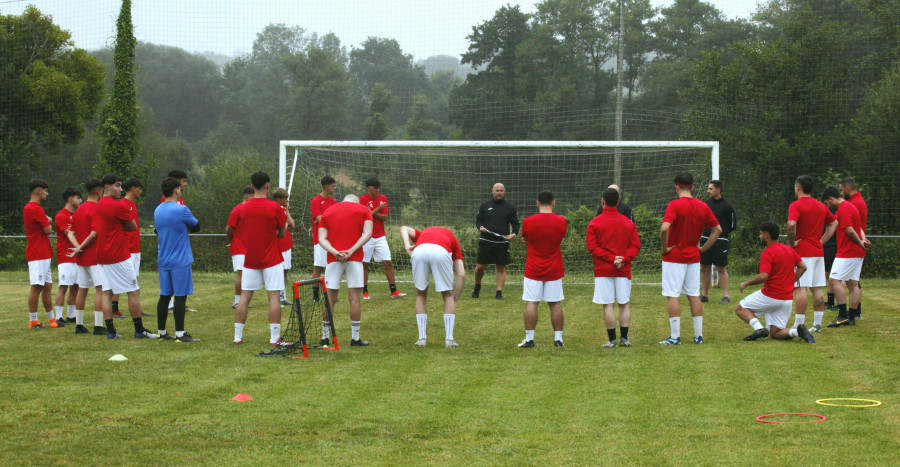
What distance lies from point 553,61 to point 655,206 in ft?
41.7

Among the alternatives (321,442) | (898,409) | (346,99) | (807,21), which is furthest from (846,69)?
(321,442)

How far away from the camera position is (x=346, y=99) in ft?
97.1

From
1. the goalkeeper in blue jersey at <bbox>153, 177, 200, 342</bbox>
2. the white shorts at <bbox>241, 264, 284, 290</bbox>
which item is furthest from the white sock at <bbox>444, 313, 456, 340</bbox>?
the goalkeeper in blue jersey at <bbox>153, 177, 200, 342</bbox>

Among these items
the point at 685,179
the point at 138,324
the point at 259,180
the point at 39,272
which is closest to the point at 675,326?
the point at 685,179

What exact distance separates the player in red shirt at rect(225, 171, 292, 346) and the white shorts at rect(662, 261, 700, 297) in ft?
14.2

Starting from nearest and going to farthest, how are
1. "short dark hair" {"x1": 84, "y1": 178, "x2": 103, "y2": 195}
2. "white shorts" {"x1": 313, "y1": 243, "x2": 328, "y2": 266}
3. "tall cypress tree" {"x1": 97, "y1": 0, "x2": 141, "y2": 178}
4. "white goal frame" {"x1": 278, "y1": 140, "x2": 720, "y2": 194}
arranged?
1. "short dark hair" {"x1": 84, "y1": 178, "x2": 103, "y2": 195}
2. "white shorts" {"x1": 313, "y1": 243, "x2": 328, "y2": 266}
3. "white goal frame" {"x1": 278, "y1": 140, "x2": 720, "y2": 194}
4. "tall cypress tree" {"x1": 97, "y1": 0, "x2": 141, "y2": 178}

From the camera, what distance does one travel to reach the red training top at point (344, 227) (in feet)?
29.1

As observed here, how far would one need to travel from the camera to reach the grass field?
486 centimetres

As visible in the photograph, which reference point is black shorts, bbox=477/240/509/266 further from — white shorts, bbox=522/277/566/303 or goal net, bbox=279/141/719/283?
white shorts, bbox=522/277/566/303

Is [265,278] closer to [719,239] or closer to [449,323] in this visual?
[449,323]

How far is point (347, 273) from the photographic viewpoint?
8.95 m

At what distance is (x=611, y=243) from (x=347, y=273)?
9.79ft

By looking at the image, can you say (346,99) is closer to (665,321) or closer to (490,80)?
(490,80)

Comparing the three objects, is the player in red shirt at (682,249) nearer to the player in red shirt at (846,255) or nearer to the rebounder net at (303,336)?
the player in red shirt at (846,255)
